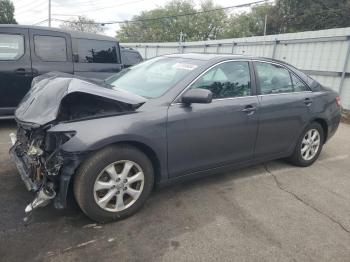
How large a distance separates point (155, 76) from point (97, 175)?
1.42 metres

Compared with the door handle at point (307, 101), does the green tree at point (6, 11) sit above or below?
above

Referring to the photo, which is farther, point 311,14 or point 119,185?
point 311,14

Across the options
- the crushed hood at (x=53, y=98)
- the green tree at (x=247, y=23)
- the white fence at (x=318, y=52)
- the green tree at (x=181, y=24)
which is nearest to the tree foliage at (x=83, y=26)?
the green tree at (x=181, y=24)

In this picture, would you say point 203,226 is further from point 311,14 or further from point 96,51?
point 311,14

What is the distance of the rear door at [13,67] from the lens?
18.9 ft

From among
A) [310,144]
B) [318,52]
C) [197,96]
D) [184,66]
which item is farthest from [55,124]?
[318,52]

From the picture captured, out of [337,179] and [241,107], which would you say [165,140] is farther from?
[337,179]

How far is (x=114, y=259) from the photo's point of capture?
2.58 meters

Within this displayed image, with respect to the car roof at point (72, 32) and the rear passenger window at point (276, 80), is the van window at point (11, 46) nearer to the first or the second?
the car roof at point (72, 32)

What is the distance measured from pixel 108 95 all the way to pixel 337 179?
332cm

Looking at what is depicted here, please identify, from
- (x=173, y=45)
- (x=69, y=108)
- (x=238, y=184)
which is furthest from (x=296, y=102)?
(x=173, y=45)

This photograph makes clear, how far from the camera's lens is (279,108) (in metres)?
4.17

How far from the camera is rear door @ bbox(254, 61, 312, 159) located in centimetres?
407

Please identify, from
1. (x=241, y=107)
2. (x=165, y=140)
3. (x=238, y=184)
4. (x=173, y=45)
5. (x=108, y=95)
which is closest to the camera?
(x=108, y=95)
